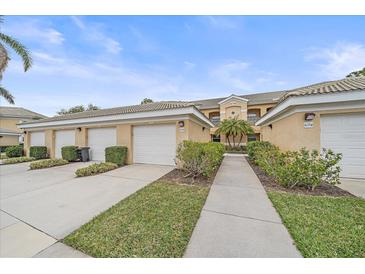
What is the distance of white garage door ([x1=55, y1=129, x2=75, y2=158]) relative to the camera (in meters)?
12.2

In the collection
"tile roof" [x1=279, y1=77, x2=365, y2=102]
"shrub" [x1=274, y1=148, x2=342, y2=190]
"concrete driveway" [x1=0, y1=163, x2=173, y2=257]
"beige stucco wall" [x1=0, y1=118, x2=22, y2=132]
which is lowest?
"concrete driveway" [x1=0, y1=163, x2=173, y2=257]

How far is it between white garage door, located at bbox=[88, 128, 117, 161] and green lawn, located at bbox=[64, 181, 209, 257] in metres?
7.13

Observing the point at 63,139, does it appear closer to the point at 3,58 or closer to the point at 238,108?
the point at 3,58

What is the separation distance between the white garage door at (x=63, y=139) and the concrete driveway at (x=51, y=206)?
636 cm

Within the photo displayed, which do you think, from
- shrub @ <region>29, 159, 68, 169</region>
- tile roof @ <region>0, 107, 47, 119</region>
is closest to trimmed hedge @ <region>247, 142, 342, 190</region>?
shrub @ <region>29, 159, 68, 169</region>

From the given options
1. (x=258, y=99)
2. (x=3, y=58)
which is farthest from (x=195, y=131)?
(x=258, y=99)

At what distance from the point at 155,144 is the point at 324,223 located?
758 centimetres

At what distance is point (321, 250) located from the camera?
2156mm

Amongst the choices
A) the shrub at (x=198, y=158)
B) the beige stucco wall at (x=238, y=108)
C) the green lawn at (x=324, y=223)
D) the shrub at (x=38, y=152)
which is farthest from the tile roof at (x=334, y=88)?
the shrub at (x=38, y=152)

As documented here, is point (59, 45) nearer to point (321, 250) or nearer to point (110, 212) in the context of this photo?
point (110, 212)

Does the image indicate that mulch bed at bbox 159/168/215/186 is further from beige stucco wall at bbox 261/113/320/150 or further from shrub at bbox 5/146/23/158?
shrub at bbox 5/146/23/158

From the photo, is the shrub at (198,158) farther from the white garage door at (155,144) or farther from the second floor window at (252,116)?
the second floor window at (252,116)

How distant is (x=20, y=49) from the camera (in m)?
9.91
